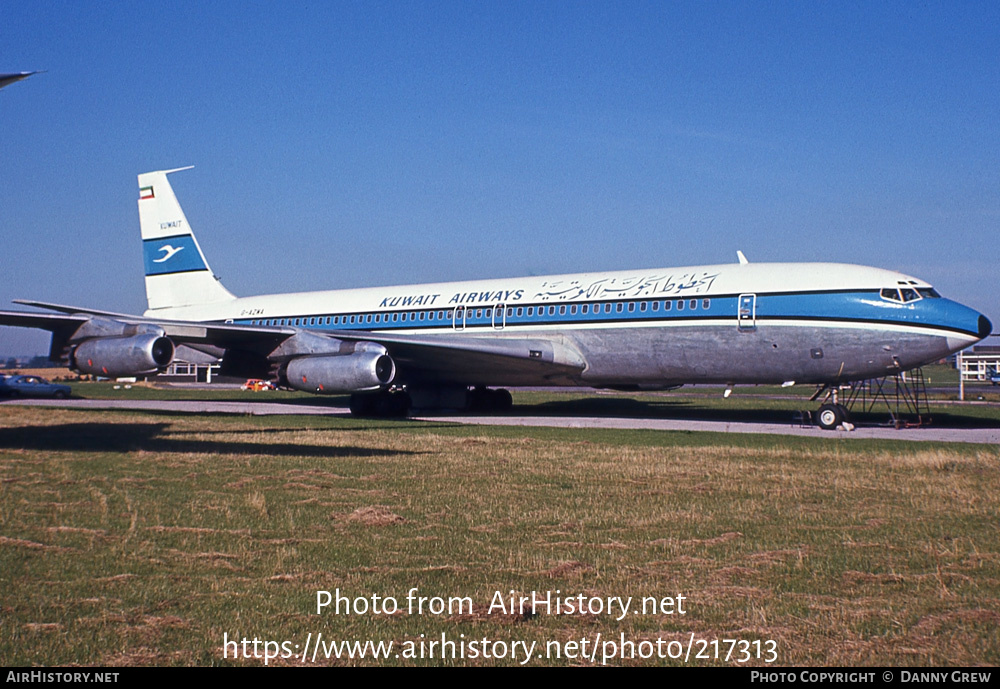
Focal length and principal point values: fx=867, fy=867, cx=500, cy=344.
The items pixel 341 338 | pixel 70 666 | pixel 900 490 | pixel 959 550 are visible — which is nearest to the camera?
pixel 70 666

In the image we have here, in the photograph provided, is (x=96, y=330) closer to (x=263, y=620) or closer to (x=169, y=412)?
(x=169, y=412)

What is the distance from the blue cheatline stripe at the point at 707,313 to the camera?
64.3 feet

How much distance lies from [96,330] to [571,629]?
17937mm

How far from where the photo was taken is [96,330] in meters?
20.2

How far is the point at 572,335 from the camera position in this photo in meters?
23.9

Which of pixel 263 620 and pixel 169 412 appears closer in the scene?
pixel 263 620

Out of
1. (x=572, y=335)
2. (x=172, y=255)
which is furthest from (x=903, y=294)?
(x=172, y=255)

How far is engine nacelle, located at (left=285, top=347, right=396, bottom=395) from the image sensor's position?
21531mm

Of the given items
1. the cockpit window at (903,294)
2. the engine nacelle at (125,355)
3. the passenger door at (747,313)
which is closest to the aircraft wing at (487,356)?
the passenger door at (747,313)

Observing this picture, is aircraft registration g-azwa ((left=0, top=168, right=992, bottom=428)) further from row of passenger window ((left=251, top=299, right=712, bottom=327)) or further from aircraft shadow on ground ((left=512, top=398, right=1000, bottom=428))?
aircraft shadow on ground ((left=512, top=398, right=1000, bottom=428))

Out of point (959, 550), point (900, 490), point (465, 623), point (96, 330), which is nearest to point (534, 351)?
point (96, 330)

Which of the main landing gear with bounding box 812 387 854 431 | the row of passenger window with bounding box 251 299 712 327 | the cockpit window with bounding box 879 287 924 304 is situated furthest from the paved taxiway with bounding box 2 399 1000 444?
the cockpit window with bounding box 879 287 924 304

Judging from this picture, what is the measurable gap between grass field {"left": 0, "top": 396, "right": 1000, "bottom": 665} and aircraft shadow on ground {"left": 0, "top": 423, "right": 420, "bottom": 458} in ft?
0.93

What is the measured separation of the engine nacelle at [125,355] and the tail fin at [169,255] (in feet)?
41.1
